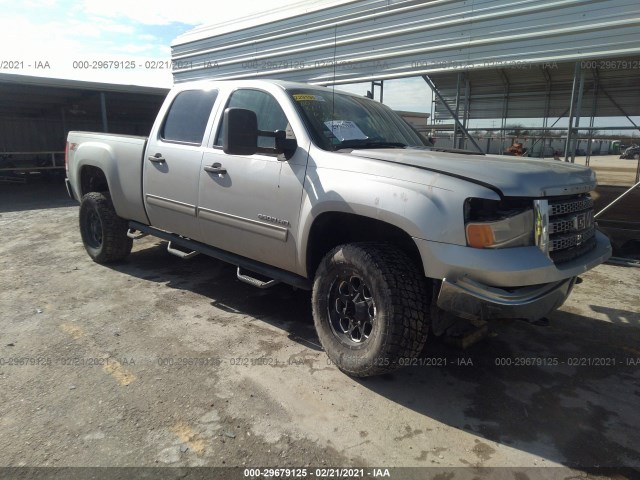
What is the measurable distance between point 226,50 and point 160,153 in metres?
8.10

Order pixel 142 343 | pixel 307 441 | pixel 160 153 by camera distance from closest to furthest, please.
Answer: pixel 307 441 < pixel 142 343 < pixel 160 153

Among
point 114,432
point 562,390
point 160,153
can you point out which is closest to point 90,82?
point 160,153

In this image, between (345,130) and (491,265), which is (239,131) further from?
(491,265)

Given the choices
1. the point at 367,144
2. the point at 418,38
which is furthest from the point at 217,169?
the point at 418,38

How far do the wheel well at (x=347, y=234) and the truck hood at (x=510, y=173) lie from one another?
45 centimetres

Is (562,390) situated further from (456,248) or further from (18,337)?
(18,337)

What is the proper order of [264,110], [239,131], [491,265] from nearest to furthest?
[491,265], [239,131], [264,110]

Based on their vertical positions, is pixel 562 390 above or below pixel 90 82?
below

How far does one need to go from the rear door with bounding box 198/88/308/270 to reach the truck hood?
588 millimetres

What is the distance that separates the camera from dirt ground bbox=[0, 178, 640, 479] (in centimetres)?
243

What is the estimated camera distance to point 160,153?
449 centimetres

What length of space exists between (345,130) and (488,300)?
174 cm

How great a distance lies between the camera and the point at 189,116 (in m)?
4.39

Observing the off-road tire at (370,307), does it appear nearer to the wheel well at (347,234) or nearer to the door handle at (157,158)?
the wheel well at (347,234)
